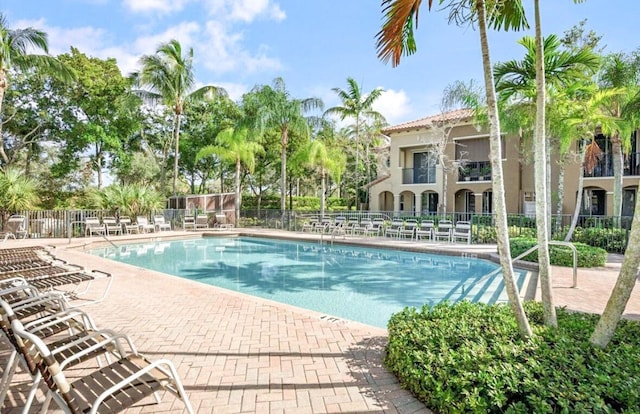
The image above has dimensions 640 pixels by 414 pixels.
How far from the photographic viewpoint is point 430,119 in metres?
24.4

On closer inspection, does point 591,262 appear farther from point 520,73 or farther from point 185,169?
point 185,169

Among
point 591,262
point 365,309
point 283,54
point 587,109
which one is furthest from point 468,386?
point 283,54

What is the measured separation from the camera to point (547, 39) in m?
6.74

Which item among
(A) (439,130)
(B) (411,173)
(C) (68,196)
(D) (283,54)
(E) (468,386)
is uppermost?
(D) (283,54)

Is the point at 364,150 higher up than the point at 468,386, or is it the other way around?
the point at 364,150

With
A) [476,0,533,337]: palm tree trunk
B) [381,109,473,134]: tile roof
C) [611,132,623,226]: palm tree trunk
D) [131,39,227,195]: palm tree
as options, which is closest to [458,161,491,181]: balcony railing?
[381,109,473,134]: tile roof

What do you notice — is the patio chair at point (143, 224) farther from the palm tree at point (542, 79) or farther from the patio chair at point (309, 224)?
the palm tree at point (542, 79)

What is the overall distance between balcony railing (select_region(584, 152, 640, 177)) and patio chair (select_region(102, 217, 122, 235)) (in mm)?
23811

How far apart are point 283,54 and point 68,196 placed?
17084 millimetres

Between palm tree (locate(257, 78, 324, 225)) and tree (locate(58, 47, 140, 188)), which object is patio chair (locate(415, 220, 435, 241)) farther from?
tree (locate(58, 47, 140, 188))

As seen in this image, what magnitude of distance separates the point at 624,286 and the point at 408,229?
14.0m

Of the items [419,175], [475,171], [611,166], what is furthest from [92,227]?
[611,166]

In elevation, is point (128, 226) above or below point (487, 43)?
below

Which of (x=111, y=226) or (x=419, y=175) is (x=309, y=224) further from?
(x=111, y=226)
